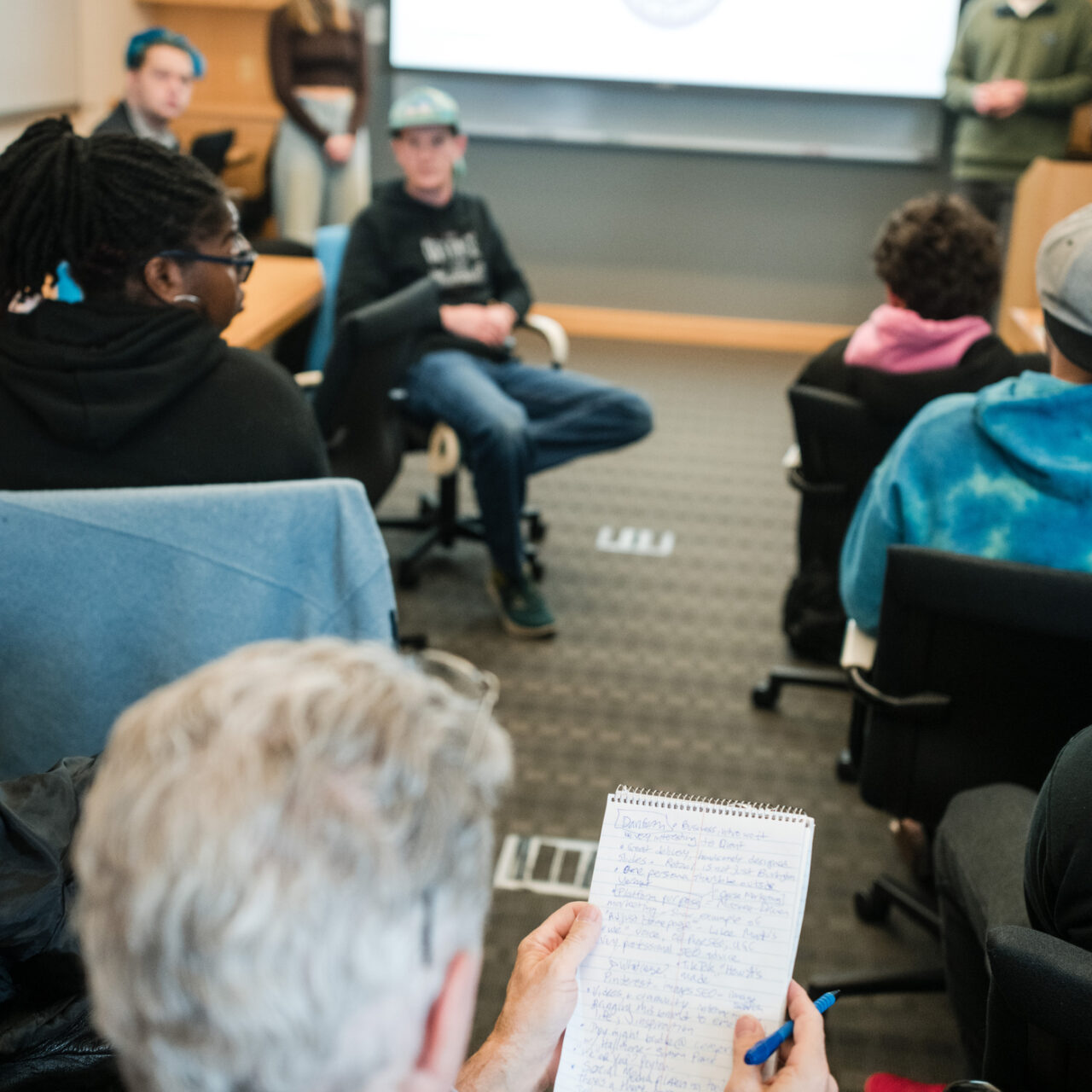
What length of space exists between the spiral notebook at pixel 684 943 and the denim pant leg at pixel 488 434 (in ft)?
6.65

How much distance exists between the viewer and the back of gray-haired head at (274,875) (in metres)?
0.51

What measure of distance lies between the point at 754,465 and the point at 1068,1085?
10.5 feet

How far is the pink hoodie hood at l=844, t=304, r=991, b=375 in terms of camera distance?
2.32 m

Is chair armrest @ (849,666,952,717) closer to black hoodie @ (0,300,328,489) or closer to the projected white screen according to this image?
black hoodie @ (0,300,328,489)

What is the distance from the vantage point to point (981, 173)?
482cm

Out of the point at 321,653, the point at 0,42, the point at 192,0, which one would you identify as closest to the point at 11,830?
the point at 321,653

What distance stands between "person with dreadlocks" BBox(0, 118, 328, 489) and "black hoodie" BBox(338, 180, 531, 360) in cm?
136

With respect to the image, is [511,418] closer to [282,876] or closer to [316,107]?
[282,876]

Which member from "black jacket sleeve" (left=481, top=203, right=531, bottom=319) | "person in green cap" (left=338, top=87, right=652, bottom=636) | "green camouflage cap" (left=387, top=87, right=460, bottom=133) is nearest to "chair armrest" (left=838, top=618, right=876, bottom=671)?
"person in green cap" (left=338, top=87, right=652, bottom=636)

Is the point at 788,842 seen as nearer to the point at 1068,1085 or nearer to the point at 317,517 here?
the point at 1068,1085

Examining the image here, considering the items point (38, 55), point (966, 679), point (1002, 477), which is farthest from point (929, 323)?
point (38, 55)

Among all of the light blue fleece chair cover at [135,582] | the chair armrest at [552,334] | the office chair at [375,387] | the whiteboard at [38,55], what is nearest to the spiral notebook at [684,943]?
the light blue fleece chair cover at [135,582]

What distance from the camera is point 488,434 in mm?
2799

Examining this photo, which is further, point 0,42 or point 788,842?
point 0,42
